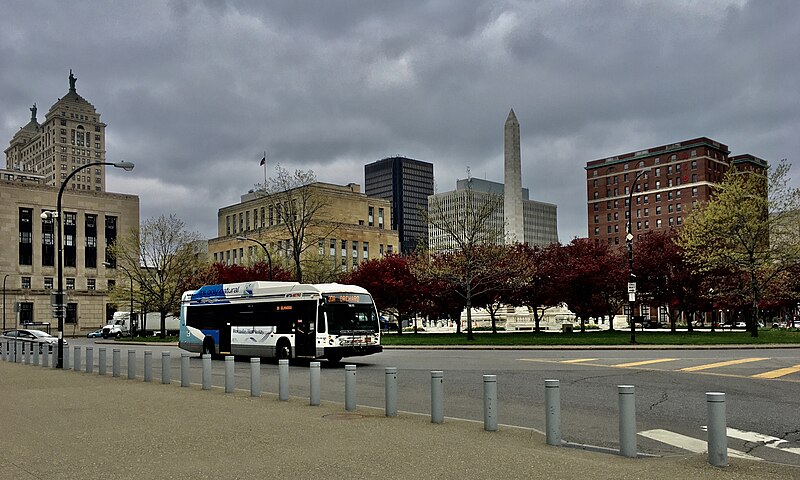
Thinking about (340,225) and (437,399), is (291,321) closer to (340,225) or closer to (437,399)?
(437,399)

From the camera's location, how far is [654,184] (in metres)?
147

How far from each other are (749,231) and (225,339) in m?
30.5

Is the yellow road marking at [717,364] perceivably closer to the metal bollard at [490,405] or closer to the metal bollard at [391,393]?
the metal bollard at [391,393]

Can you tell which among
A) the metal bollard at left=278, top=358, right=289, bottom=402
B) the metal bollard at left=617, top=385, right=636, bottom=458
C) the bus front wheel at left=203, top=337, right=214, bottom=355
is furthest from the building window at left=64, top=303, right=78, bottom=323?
the metal bollard at left=617, top=385, right=636, bottom=458

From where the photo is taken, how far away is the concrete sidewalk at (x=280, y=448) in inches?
327

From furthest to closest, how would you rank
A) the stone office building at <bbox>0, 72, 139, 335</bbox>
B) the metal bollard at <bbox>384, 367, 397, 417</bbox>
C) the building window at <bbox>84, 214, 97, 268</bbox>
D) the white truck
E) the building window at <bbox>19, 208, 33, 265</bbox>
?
the building window at <bbox>84, 214, 97, 268</bbox> → the building window at <bbox>19, 208, 33, 265</bbox> → the stone office building at <bbox>0, 72, 139, 335</bbox> → the white truck → the metal bollard at <bbox>384, 367, 397, 417</bbox>

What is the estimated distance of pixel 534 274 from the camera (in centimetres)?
5562

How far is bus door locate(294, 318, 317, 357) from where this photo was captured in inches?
1061

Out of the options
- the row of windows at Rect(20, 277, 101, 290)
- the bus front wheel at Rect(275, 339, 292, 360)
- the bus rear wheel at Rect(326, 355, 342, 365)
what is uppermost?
the row of windows at Rect(20, 277, 101, 290)

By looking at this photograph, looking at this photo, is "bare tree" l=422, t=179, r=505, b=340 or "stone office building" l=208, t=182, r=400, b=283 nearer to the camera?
"bare tree" l=422, t=179, r=505, b=340

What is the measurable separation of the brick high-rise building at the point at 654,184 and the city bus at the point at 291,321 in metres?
114

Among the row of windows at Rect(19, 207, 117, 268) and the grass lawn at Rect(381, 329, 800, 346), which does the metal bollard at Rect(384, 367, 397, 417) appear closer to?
the grass lawn at Rect(381, 329, 800, 346)

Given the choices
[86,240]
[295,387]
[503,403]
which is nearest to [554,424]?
[503,403]

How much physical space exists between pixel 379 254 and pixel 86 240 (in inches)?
1861
